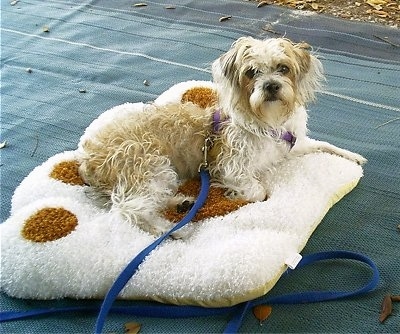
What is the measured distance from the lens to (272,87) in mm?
2332

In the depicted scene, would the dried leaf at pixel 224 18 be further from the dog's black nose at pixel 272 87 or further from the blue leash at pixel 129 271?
the blue leash at pixel 129 271

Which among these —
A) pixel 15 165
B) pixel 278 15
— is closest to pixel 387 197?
pixel 15 165

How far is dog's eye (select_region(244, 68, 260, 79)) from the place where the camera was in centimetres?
240

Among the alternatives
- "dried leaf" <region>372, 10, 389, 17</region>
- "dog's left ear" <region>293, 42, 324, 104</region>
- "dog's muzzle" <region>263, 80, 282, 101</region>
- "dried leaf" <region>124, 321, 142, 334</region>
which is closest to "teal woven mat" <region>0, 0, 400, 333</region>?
"dried leaf" <region>124, 321, 142, 334</region>

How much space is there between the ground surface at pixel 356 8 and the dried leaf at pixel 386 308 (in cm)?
286

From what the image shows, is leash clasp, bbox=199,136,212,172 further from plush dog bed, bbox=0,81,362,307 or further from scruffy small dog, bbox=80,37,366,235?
plush dog bed, bbox=0,81,362,307

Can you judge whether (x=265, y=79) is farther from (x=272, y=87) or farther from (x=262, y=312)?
(x=262, y=312)

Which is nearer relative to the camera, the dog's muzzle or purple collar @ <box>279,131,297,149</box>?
the dog's muzzle

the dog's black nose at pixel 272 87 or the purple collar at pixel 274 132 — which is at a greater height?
the dog's black nose at pixel 272 87

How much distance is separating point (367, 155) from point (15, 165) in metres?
2.01

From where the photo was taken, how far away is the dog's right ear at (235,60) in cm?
243

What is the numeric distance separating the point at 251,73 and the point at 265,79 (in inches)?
3.4

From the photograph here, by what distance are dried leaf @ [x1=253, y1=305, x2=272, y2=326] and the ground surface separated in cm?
305

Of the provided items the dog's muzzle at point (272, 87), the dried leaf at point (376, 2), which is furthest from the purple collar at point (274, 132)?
the dried leaf at point (376, 2)
